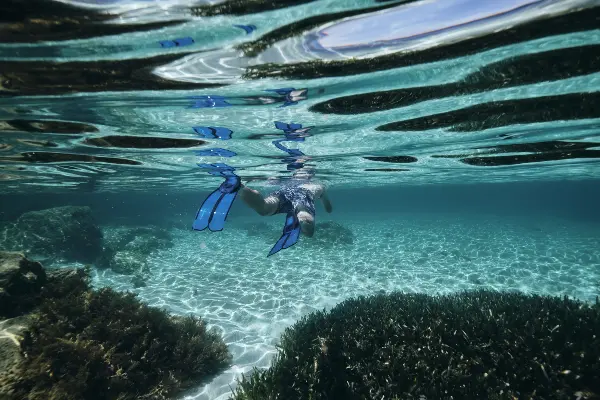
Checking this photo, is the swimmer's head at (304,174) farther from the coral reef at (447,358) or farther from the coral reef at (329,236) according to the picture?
the coral reef at (447,358)

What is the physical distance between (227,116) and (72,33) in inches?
166

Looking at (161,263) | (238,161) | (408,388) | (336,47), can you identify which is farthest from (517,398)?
(161,263)

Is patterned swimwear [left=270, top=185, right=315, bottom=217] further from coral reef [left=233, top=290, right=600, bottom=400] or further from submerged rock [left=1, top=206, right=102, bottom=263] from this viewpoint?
submerged rock [left=1, top=206, right=102, bottom=263]

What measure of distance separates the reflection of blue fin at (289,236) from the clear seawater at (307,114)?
10.8 feet

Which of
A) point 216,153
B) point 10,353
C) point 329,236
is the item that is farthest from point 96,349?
point 329,236

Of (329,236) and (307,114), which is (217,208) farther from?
(329,236)

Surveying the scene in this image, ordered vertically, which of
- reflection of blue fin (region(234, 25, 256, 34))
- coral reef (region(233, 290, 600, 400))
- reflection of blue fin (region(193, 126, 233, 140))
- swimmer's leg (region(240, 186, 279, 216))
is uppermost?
reflection of blue fin (region(234, 25, 256, 34))

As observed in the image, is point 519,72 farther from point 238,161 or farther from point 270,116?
point 238,161

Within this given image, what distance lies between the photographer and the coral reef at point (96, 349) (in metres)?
5.32

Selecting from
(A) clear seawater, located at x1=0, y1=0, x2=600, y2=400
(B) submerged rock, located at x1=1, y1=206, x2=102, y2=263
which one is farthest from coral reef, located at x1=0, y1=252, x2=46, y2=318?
(B) submerged rock, located at x1=1, y1=206, x2=102, y2=263

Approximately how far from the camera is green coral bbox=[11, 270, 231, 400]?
17.9ft

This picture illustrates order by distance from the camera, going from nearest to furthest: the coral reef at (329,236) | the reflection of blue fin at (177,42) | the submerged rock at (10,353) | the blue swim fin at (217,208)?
1. the submerged rock at (10,353)
2. the reflection of blue fin at (177,42)
3. the blue swim fin at (217,208)
4. the coral reef at (329,236)

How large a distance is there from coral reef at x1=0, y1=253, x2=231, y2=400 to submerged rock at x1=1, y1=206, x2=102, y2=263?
46.5ft

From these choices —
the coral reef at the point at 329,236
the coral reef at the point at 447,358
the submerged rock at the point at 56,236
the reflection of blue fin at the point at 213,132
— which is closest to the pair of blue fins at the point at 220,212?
the coral reef at the point at 447,358
